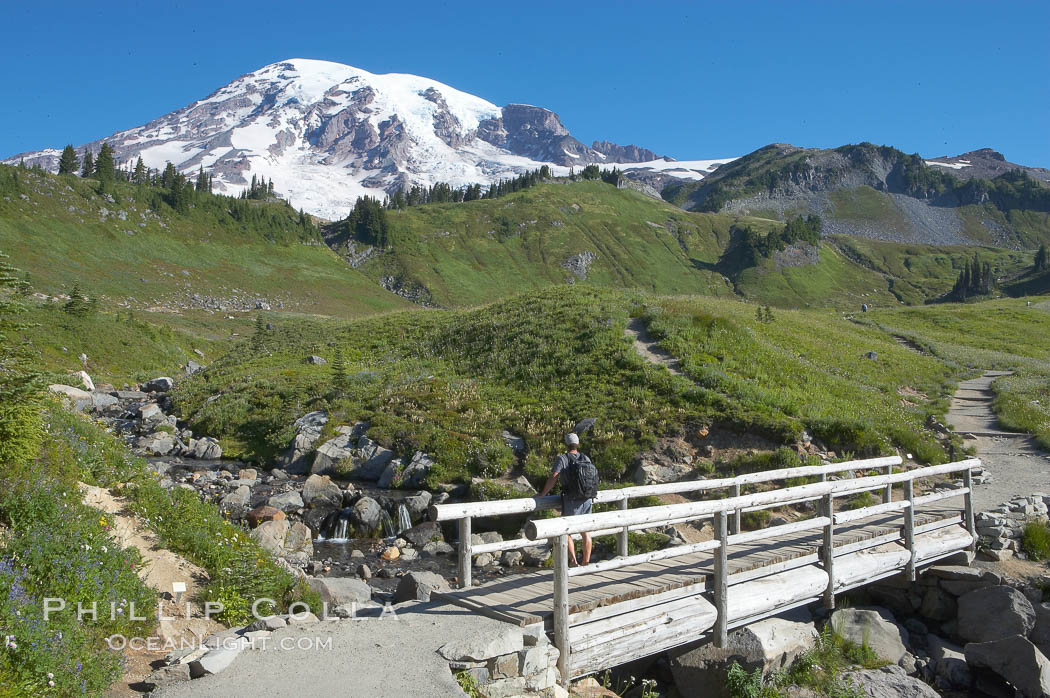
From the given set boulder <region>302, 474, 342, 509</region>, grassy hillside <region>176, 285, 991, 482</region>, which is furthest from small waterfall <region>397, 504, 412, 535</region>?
grassy hillside <region>176, 285, 991, 482</region>

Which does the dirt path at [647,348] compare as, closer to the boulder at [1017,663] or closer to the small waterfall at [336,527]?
the small waterfall at [336,527]

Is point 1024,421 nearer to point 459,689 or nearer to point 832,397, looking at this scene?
point 832,397

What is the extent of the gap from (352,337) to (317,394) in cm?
1294

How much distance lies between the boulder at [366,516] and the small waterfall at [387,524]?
0.21ft

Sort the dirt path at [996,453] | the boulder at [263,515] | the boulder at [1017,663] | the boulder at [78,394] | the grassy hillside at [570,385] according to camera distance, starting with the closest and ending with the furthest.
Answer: the boulder at [1017,663], the boulder at [263,515], the dirt path at [996,453], the grassy hillside at [570,385], the boulder at [78,394]

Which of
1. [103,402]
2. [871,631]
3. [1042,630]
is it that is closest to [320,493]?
[871,631]

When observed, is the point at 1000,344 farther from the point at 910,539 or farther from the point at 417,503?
the point at 417,503

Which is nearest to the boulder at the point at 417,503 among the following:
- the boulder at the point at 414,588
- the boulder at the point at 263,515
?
the boulder at the point at 263,515

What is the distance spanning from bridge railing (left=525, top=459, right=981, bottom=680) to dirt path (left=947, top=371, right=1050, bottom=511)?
484 centimetres

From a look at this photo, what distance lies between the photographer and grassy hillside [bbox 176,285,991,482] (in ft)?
72.5

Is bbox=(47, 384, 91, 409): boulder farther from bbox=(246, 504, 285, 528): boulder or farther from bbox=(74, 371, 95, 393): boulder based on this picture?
bbox=(246, 504, 285, 528): boulder

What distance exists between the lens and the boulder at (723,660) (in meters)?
10.2

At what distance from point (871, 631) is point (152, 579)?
42.9 ft

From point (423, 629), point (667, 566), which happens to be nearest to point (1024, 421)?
point (667, 566)
